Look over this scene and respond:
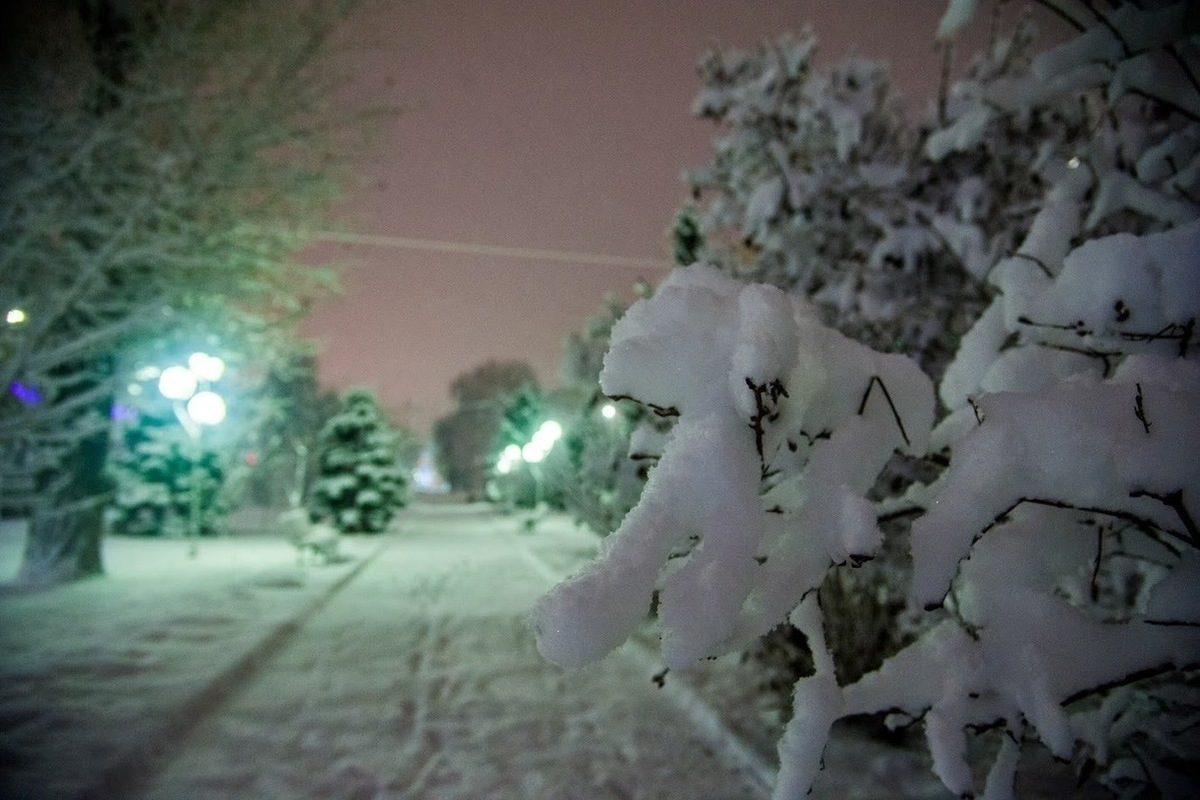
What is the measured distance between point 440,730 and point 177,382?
9.03 meters

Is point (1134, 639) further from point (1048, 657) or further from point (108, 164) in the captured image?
point (108, 164)

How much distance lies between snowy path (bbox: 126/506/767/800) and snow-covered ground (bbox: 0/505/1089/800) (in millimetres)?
16

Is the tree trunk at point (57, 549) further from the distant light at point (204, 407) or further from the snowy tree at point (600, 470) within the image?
the snowy tree at point (600, 470)

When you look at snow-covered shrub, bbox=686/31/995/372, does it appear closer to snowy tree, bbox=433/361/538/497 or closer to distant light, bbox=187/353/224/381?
distant light, bbox=187/353/224/381

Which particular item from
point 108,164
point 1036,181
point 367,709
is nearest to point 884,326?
point 1036,181

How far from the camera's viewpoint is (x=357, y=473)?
2378cm

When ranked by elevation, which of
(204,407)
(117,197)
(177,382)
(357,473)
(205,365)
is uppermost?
(117,197)

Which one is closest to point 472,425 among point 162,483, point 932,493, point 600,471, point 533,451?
point 533,451

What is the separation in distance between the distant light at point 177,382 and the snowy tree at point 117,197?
1428mm

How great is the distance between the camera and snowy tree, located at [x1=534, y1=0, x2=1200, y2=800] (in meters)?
1.02

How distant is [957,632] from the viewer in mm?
1328

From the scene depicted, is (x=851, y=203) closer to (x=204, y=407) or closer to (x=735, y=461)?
(x=735, y=461)

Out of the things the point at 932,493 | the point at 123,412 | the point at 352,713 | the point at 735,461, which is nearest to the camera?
the point at 735,461

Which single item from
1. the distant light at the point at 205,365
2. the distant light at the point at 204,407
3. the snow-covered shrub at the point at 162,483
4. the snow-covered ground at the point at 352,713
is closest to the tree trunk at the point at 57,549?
the snow-covered ground at the point at 352,713
